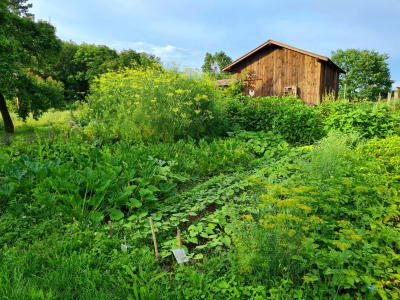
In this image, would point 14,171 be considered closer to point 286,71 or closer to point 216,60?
point 286,71

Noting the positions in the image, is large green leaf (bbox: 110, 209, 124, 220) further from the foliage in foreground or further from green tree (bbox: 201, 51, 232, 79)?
green tree (bbox: 201, 51, 232, 79)

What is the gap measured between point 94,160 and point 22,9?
14145mm

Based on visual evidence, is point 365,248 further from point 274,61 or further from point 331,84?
point 331,84

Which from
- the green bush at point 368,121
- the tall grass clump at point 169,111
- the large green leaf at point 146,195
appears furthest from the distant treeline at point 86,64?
the large green leaf at point 146,195

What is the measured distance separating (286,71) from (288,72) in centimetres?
14

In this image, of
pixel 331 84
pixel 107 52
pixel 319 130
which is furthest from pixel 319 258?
pixel 107 52

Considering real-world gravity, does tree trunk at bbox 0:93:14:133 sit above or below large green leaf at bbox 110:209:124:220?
above

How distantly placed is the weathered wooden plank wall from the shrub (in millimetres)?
6702

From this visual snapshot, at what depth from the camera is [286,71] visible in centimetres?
1463

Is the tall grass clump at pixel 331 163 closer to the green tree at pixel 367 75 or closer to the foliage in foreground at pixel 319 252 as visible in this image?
the foliage in foreground at pixel 319 252

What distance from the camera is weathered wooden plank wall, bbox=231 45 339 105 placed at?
45.3 feet

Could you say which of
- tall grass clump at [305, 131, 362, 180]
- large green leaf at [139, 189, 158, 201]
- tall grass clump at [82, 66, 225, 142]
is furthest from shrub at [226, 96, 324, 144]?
large green leaf at [139, 189, 158, 201]

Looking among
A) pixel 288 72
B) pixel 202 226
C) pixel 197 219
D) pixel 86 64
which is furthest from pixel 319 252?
pixel 86 64

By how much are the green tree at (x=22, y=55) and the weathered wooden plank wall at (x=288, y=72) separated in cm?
1084
